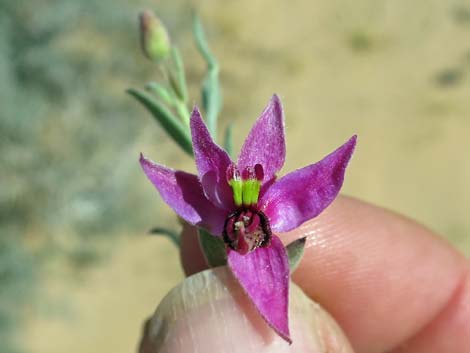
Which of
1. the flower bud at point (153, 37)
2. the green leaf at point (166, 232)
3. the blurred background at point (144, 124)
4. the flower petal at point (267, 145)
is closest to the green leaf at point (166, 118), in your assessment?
the flower bud at point (153, 37)

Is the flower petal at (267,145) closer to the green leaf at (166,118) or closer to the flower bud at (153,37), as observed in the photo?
the green leaf at (166,118)

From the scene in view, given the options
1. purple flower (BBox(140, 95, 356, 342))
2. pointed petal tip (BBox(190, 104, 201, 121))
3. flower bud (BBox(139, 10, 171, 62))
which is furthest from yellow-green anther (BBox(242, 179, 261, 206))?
flower bud (BBox(139, 10, 171, 62))

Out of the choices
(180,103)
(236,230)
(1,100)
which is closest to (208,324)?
(236,230)

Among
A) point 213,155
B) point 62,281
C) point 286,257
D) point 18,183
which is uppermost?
point 18,183

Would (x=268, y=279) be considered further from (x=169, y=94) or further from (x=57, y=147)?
(x=57, y=147)

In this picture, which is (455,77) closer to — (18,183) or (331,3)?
(331,3)
